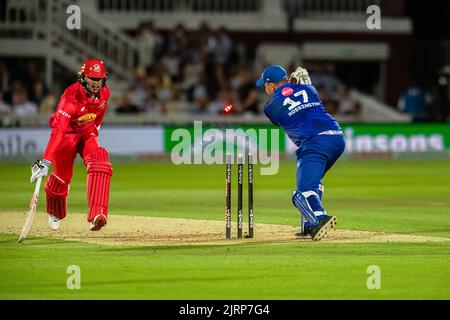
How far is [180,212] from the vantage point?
17.3m

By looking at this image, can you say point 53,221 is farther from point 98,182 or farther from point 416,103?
point 416,103

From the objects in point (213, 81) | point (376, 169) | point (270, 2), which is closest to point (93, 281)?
point (376, 169)

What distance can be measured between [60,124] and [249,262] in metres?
3.14

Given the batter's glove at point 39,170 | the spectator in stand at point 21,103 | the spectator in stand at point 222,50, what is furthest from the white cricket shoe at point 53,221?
the spectator in stand at point 222,50

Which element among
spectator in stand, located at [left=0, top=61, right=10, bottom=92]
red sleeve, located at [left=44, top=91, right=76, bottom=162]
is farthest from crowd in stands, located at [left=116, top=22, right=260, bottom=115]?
red sleeve, located at [left=44, top=91, right=76, bottom=162]

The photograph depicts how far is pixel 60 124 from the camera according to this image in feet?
44.7

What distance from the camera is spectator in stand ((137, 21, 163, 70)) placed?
3195 centimetres

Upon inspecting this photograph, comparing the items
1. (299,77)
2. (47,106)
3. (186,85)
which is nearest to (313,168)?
(299,77)

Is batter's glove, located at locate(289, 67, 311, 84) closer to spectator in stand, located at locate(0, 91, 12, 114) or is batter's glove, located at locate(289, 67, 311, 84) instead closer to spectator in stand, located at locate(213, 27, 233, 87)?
spectator in stand, located at locate(0, 91, 12, 114)

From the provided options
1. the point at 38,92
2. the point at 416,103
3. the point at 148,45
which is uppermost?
the point at 148,45

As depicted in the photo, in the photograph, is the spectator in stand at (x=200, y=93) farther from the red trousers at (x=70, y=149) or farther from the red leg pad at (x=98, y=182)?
the red leg pad at (x=98, y=182)

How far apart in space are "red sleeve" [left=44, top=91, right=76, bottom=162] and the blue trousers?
268 cm
